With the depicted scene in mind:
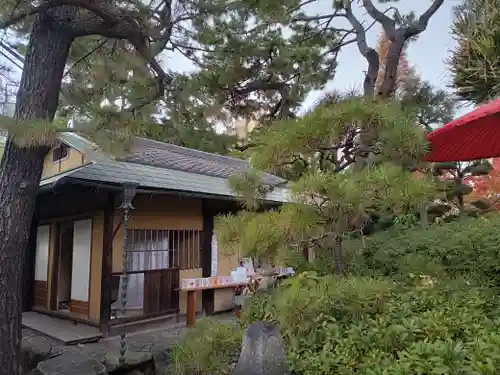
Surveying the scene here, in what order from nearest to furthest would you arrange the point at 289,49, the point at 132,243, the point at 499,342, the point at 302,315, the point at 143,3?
the point at 499,342 < the point at 302,315 < the point at 143,3 < the point at 132,243 < the point at 289,49

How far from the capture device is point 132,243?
20.2 feet

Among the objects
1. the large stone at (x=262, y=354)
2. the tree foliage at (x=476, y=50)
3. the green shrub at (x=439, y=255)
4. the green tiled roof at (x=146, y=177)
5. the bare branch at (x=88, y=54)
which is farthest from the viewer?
the green tiled roof at (x=146, y=177)

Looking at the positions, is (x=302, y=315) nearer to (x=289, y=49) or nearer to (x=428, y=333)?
(x=428, y=333)

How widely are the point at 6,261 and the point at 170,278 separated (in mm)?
2952

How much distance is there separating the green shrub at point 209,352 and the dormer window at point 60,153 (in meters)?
5.14

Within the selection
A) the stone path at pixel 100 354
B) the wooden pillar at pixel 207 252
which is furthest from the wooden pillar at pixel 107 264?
the wooden pillar at pixel 207 252

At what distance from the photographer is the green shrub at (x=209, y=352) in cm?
282

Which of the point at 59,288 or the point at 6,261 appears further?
the point at 59,288

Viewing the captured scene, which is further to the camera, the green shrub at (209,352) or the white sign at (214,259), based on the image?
the white sign at (214,259)

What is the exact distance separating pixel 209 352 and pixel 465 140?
2.44 m

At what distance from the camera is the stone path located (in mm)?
3801

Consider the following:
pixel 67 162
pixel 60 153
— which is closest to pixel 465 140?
pixel 67 162

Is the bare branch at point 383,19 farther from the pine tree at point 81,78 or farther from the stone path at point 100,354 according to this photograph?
the stone path at point 100,354

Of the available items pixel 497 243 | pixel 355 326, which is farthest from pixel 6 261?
pixel 497 243
